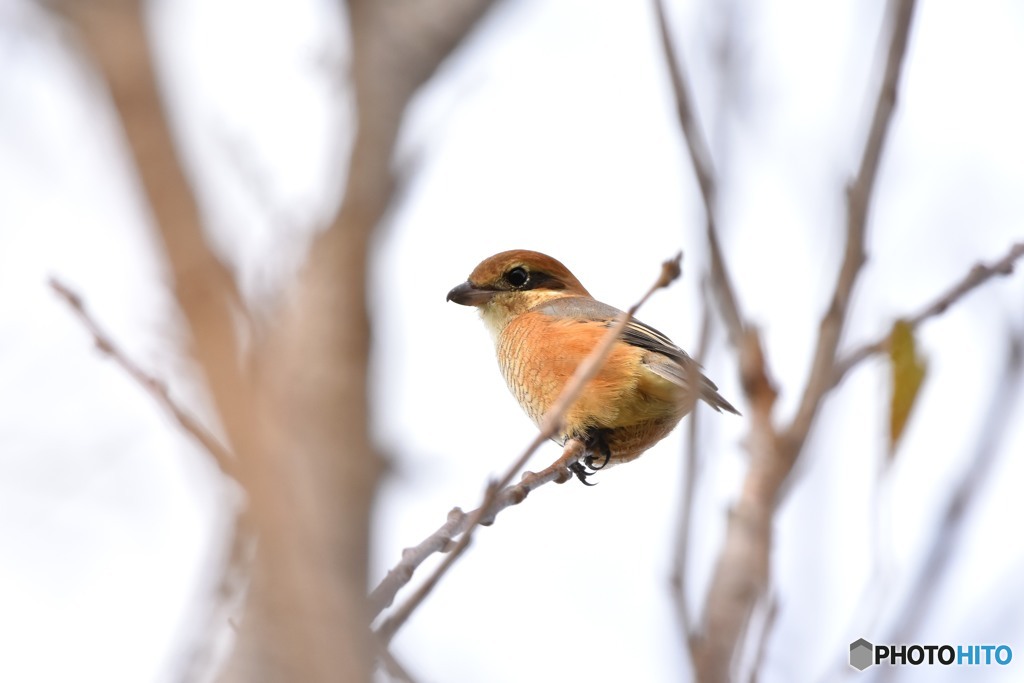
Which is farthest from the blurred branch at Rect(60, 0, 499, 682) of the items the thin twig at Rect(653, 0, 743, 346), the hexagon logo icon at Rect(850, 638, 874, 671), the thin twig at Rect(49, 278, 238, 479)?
the hexagon logo icon at Rect(850, 638, 874, 671)

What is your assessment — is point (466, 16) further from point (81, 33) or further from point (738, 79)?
point (81, 33)

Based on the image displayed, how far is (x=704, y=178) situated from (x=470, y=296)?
3.30 metres

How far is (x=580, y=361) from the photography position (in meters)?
4.41

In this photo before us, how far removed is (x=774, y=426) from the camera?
1909 mm

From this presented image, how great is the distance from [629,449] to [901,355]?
83.2 inches

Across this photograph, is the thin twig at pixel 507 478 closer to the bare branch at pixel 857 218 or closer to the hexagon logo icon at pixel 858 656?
the bare branch at pixel 857 218

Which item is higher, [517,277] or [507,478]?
[517,277]

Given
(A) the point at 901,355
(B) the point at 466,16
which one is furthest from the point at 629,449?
(A) the point at 901,355

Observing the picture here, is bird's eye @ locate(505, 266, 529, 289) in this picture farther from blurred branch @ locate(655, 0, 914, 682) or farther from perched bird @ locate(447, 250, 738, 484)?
blurred branch @ locate(655, 0, 914, 682)

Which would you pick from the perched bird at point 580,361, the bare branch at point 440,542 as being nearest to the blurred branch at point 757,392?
the bare branch at point 440,542

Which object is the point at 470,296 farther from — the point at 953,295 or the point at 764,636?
the point at 764,636

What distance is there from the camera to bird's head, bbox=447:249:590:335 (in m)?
5.33

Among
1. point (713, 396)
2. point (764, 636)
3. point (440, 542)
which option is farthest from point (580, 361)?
point (764, 636)

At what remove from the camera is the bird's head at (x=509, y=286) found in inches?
210
